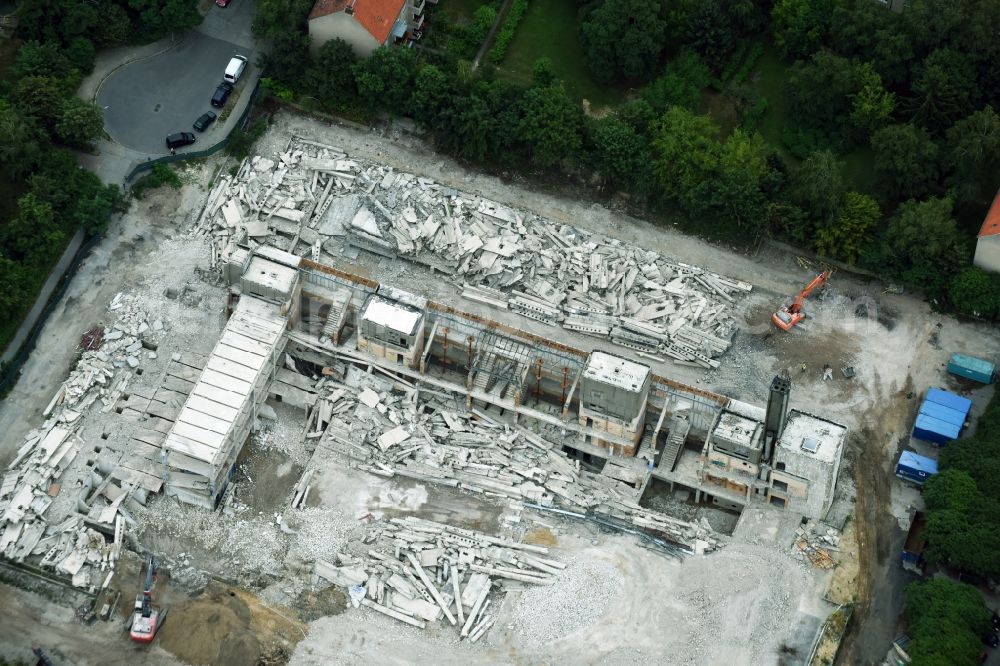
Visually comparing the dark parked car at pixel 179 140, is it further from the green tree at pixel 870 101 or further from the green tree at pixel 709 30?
the green tree at pixel 870 101

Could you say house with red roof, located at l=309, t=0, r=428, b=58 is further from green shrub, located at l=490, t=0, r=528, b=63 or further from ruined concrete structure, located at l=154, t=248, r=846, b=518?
ruined concrete structure, located at l=154, t=248, r=846, b=518

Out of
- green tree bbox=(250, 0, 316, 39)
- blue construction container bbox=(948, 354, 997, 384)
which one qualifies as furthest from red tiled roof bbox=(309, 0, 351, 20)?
blue construction container bbox=(948, 354, 997, 384)

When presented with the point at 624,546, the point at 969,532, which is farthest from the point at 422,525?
the point at 969,532

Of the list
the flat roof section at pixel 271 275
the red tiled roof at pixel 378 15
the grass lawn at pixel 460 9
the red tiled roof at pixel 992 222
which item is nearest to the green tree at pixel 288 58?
the red tiled roof at pixel 378 15

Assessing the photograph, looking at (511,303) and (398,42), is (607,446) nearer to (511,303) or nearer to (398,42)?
(511,303)

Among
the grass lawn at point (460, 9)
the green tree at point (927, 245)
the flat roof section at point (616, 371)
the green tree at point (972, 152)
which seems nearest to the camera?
the flat roof section at point (616, 371)
